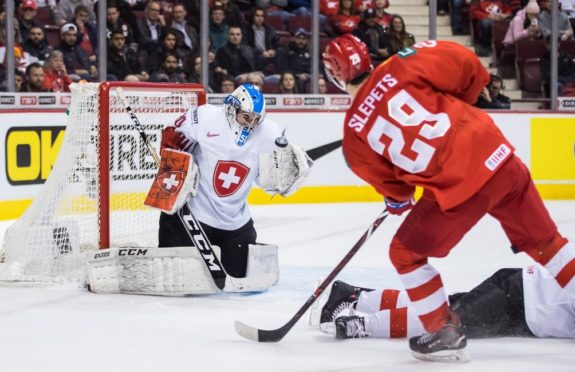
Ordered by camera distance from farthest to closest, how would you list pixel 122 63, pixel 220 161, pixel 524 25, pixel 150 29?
1. pixel 524 25
2. pixel 150 29
3. pixel 122 63
4. pixel 220 161

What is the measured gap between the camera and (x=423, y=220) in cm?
342

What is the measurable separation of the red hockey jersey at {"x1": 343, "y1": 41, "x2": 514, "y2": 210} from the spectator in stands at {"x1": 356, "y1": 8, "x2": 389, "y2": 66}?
5.58 meters

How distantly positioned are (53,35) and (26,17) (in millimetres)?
269

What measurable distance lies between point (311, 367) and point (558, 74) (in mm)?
6178

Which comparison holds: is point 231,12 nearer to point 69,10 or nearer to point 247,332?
point 69,10

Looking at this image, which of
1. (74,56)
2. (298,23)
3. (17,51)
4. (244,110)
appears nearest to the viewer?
(244,110)

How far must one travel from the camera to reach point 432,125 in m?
3.33

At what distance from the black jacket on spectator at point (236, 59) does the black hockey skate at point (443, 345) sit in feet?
17.2

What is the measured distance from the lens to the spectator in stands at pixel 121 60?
8.03m

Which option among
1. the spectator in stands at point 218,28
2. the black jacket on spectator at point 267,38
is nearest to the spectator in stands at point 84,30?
the spectator in stands at point 218,28

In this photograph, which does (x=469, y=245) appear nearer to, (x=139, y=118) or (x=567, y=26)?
(x=139, y=118)

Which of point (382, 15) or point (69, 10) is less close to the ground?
point (382, 15)

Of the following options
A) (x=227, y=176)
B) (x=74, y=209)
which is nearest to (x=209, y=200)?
(x=227, y=176)

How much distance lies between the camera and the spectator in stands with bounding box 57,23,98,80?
25.9 feet
